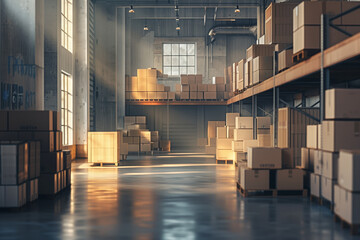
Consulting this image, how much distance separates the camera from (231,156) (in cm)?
1622

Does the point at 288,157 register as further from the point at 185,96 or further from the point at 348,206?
the point at 185,96

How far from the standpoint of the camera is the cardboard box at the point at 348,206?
5434 millimetres

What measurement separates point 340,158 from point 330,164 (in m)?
0.96

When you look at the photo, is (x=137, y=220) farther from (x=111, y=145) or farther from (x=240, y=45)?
(x=240, y=45)

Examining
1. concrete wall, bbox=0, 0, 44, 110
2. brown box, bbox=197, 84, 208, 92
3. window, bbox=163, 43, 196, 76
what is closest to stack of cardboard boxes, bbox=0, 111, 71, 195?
concrete wall, bbox=0, 0, 44, 110

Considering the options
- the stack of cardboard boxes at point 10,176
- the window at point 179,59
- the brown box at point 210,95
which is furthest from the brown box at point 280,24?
the window at point 179,59

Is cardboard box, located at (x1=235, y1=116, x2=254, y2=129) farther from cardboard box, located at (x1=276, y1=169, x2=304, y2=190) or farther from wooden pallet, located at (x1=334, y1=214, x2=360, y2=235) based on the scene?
wooden pallet, located at (x1=334, y1=214, x2=360, y2=235)

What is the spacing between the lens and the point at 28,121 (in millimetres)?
8359

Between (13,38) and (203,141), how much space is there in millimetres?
18997

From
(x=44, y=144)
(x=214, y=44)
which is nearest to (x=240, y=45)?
(x=214, y=44)

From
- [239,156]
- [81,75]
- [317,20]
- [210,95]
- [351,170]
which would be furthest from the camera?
[210,95]

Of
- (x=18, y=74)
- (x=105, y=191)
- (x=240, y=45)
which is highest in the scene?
(x=240, y=45)

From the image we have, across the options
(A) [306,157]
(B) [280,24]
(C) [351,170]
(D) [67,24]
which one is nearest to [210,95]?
(D) [67,24]

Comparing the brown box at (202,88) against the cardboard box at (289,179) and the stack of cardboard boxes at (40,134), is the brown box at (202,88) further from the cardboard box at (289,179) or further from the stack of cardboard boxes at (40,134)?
the stack of cardboard boxes at (40,134)
